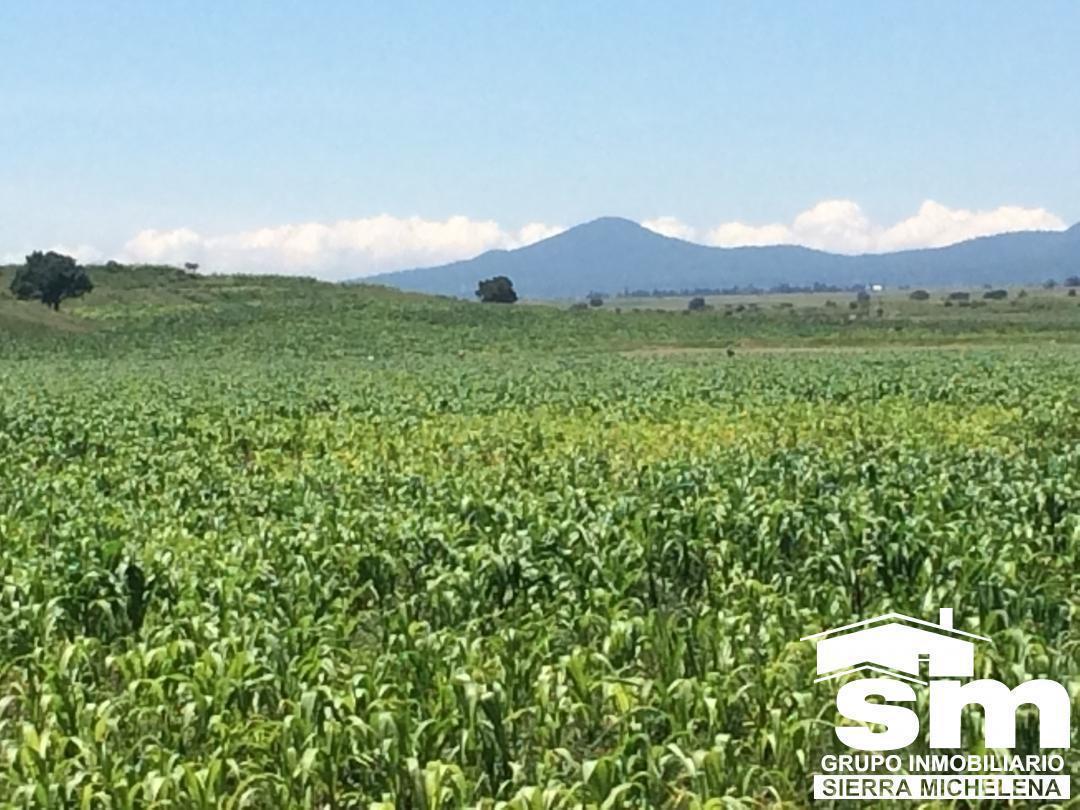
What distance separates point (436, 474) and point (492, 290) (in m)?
108

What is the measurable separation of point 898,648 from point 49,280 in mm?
93268

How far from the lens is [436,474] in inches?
615

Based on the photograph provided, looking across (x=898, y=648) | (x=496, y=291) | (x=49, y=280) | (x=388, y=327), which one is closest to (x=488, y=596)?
(x=898, y=648)

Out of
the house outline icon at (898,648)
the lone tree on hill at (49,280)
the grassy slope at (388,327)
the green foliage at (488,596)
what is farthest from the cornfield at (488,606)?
the lone tree on hill at (49,280)

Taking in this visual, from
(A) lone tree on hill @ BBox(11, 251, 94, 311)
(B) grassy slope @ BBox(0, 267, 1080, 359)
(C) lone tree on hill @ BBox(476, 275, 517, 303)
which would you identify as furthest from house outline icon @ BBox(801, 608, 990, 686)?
(C) lone tree on hill @ BBox(476, 275, 517, 303)

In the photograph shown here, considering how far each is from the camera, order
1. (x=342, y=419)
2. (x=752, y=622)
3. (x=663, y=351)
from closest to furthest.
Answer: (x=752, y=622) < (x=342, y=419) < (x=663, y=351)

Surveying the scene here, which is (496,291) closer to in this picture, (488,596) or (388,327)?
(388,327)

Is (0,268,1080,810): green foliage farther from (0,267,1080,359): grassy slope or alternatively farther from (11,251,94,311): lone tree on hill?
(11,251,94,311): lone tree on hill

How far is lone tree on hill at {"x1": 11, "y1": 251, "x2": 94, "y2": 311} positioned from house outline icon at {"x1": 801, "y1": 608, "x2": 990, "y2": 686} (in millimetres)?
92794

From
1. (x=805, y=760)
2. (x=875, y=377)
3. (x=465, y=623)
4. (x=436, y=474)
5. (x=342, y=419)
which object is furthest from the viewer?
(x=875, y=377)

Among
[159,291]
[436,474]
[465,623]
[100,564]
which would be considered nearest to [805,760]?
[465,623]

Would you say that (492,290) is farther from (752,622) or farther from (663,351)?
(752,622)

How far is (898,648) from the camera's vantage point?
714cm

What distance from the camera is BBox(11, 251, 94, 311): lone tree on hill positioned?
9106 centimetres
